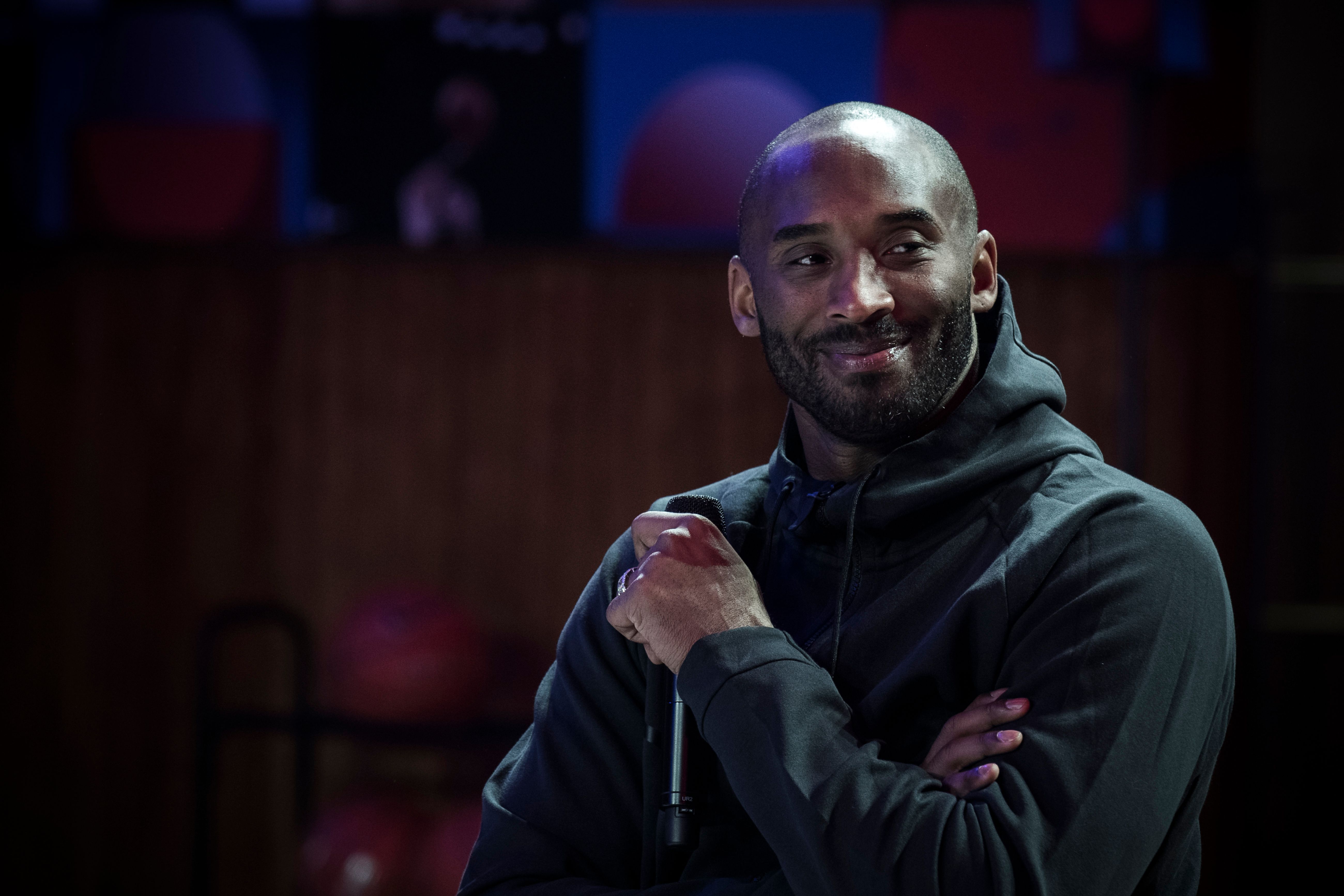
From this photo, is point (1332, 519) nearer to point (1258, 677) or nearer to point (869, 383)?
point (1258, 677)

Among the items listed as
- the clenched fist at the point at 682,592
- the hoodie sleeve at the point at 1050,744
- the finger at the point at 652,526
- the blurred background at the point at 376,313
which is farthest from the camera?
the blurred background at the point at 376,313

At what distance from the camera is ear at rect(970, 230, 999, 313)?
1.28 metres

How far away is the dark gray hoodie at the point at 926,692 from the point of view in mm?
954

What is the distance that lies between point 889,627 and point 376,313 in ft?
8.47

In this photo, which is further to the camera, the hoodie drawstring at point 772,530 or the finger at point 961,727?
the hoodie drawstring at point 772,530

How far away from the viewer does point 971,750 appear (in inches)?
39.4

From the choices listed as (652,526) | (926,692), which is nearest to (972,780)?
(926,692)

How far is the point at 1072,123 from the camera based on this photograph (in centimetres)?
332

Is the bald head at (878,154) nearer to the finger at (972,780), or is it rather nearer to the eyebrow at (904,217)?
the eyebrow at (904,217)

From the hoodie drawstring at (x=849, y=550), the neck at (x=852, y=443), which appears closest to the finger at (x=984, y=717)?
the hoodie drawstring at (x=849, y=550)

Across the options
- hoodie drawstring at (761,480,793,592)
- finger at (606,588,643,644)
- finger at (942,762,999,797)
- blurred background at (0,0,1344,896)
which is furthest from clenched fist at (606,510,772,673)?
blurred background at (0,0,1344,896)

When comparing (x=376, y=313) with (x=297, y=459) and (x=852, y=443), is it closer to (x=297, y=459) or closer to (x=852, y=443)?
(x=297, y=459)

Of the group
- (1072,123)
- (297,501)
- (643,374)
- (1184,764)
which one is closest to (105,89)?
(297,501)

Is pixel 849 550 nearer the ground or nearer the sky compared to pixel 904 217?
nearer the ground
